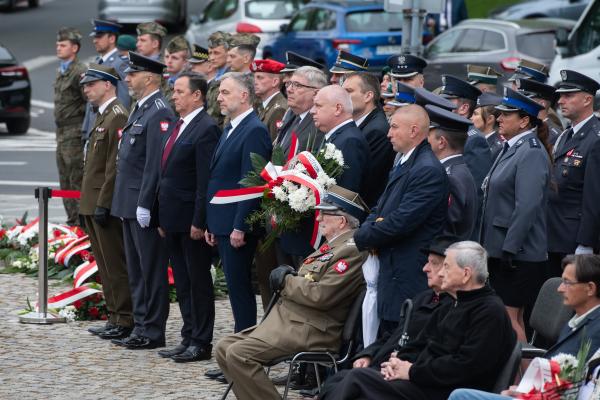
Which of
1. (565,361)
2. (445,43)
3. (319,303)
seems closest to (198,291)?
(319,303)

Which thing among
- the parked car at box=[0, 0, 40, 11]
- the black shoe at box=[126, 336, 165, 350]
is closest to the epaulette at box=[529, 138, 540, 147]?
the black shoe at box=[126, 336, 165, 350]

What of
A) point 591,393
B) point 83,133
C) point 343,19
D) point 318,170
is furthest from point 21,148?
point 591,393

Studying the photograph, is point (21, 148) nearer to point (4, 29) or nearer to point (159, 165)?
point (159, 165)

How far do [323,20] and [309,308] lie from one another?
18672mm

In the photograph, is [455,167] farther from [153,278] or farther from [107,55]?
[107,55]

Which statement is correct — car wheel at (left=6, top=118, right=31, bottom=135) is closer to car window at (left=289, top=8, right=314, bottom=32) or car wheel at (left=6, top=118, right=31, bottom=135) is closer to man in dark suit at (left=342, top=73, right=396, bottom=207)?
car window at (left=289, top=8, right=314, bottom=32)

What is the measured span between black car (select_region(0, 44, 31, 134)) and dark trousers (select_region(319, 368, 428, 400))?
18.3 metres

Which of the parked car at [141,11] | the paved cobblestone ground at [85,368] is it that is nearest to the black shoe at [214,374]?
the paved cobblestone ground at [85,368]

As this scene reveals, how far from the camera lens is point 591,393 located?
6.81m

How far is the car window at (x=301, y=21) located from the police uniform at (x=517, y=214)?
18.0 metres

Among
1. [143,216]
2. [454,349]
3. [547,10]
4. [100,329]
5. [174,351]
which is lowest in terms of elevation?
[547,10]

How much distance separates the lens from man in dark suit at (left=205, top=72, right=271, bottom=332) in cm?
1010

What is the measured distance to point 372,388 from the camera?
7648 mm

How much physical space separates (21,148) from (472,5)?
16463 millimetres
